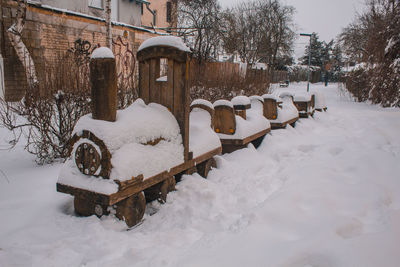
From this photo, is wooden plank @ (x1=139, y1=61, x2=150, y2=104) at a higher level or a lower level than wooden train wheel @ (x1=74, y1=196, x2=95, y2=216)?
higher

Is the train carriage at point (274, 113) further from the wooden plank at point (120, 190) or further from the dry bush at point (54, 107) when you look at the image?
the wooden plank at point (120, 190)

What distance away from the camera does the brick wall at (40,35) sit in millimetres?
9828

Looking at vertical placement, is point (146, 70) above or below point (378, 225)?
above

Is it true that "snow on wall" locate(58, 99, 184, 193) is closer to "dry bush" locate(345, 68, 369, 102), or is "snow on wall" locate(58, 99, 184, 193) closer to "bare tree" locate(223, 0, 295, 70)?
"dry bush" locate(345, 68, 369, 102)

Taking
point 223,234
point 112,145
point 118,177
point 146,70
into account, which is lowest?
point 223,234

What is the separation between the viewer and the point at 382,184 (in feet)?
11.2

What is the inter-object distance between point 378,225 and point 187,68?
2265mm

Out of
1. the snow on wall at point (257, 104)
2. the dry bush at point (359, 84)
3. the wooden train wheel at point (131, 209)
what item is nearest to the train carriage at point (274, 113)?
the snow on wall at point (257, 104)

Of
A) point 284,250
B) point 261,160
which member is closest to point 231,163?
point 261,160

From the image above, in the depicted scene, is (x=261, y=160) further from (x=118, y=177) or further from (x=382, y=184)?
(x=118, y=177)

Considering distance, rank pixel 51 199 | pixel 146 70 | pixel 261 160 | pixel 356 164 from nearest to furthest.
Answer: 1. pixel 51 199
2. pixel 146 70
3. pixel 356 164
4. pixel 261 160

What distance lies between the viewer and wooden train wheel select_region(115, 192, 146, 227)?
8.70ft

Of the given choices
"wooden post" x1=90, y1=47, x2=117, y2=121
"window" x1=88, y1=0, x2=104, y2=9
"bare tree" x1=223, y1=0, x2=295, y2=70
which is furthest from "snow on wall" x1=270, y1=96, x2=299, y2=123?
"bare tree" x1=223, y1=0, x2=295, y2=70

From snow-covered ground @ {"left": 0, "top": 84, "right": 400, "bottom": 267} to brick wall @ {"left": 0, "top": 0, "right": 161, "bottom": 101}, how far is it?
7.12 m
